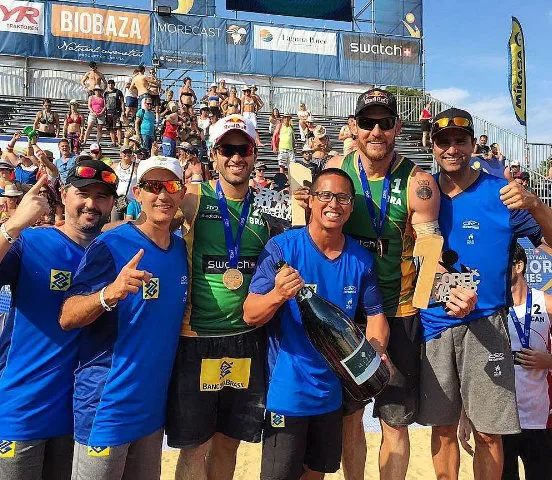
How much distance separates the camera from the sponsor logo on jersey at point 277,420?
129 inches

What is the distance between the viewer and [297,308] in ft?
10.9

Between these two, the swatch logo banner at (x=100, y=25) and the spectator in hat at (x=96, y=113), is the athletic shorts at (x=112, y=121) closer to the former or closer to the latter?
the spectator in hat at (x=96, y=113)

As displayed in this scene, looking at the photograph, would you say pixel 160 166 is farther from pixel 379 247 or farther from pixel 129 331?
pixel 379 247

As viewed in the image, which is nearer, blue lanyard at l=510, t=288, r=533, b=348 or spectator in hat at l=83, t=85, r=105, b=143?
blue lanyard at l=510, t=288, r=533, b=348

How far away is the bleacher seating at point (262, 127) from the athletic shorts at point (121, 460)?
43.0ft

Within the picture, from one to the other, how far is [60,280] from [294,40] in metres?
24.3

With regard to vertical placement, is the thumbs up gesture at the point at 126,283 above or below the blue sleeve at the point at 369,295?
above

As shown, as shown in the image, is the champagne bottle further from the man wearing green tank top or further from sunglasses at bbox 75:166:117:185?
sunglasses at bbox 75:166:117:185

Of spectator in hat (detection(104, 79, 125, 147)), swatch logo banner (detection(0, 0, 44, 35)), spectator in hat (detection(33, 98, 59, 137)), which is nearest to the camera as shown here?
spectator in hat (detection(33, 98, 59, 137))

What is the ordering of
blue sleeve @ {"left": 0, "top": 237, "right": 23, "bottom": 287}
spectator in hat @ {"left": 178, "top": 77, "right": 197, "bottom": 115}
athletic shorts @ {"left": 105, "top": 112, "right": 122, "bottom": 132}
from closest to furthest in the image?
1. blue sleeve @ {"left": 0, "top": 237, "right": 23, "bottom": 287}
2. athletic shorts @ {"left": 105, "top": 112, "right": 122, "bottom": 132}
3. spectator in hat @ {"left": 178, "top": 77, "right": 197, "bottom": 115}

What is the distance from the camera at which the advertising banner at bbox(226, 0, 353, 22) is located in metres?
25.3

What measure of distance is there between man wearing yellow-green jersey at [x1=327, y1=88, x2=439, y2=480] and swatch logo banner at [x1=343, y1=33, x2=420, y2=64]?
23620mm

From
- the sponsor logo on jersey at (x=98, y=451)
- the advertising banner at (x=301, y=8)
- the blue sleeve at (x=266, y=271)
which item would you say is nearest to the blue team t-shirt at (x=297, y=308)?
the blue sleeve at (x=266, y=271)

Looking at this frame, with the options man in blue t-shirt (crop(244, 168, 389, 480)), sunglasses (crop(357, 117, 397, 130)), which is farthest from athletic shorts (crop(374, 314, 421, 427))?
sunglasses (crop(357, 117, 397, 130))
